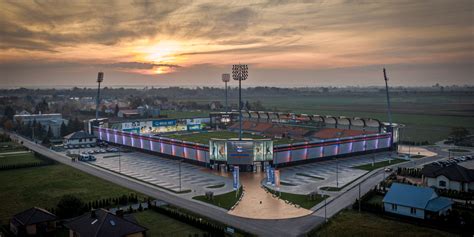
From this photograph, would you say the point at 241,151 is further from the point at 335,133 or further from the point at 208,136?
the point at 208,136

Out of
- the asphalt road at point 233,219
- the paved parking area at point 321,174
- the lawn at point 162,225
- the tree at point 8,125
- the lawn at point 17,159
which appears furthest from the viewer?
the tree at point 8,125

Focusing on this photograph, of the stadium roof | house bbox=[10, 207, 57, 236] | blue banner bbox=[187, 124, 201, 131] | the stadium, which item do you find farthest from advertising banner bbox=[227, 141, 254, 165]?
blue banner bbox=[187, 124, 201, 131]

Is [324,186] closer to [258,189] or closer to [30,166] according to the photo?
[258,189]

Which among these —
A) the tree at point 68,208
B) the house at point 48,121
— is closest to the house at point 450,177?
the tree at point 68,208

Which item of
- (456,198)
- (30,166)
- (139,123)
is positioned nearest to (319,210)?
(456,198)

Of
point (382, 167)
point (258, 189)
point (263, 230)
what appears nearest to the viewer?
point (263, 230)

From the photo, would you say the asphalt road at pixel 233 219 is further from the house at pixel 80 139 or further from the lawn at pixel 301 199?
the house at pixel 80 139
